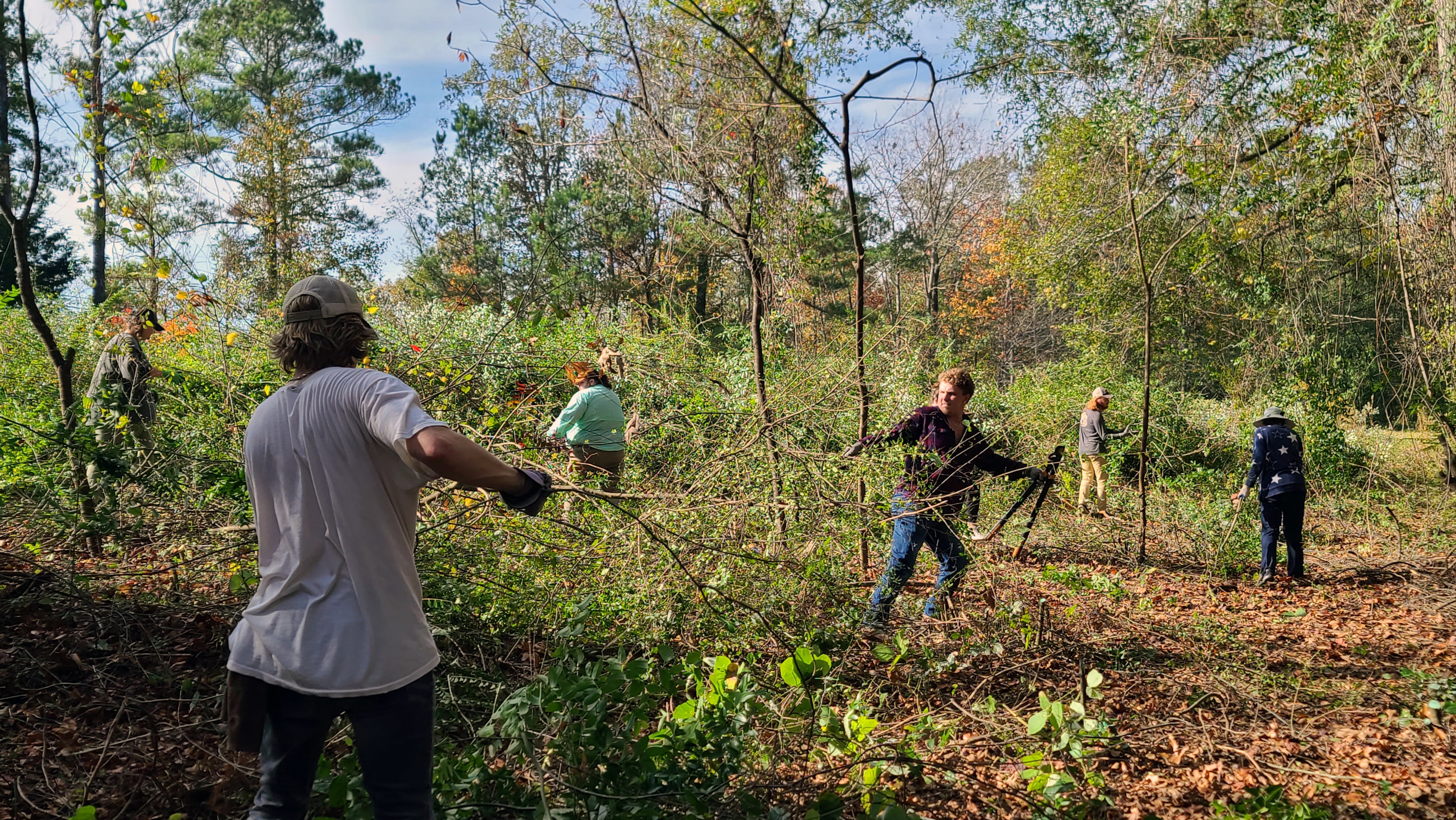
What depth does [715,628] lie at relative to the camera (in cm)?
428

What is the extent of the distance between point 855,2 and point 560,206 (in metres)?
15.9

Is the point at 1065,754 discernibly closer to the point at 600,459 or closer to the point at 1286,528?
the point at 600,459

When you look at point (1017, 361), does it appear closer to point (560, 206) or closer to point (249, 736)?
point (560, 206)

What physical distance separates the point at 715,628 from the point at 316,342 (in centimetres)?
263

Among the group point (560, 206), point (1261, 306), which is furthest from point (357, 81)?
point (1261, 306)

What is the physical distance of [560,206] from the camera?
2222 cm

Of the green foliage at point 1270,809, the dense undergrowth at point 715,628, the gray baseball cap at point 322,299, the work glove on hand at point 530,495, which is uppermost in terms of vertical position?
the gray baseball cap at point 322,299

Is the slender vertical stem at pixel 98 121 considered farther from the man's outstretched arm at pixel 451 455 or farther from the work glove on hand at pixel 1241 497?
the work glove on hand at pixel 1241 497

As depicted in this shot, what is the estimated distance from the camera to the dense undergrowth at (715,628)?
3004 mm

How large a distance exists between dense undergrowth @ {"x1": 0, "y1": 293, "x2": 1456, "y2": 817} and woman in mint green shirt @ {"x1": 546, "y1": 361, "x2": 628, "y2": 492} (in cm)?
19

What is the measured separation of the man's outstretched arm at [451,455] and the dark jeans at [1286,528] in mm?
7025

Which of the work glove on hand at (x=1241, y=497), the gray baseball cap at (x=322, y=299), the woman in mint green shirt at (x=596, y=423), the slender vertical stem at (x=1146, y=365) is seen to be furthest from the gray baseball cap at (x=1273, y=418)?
the gray baseball cap at (x=322, y=299)

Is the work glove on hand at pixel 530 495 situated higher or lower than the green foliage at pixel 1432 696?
higher

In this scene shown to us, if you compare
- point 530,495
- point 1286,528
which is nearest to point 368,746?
point 530,495
